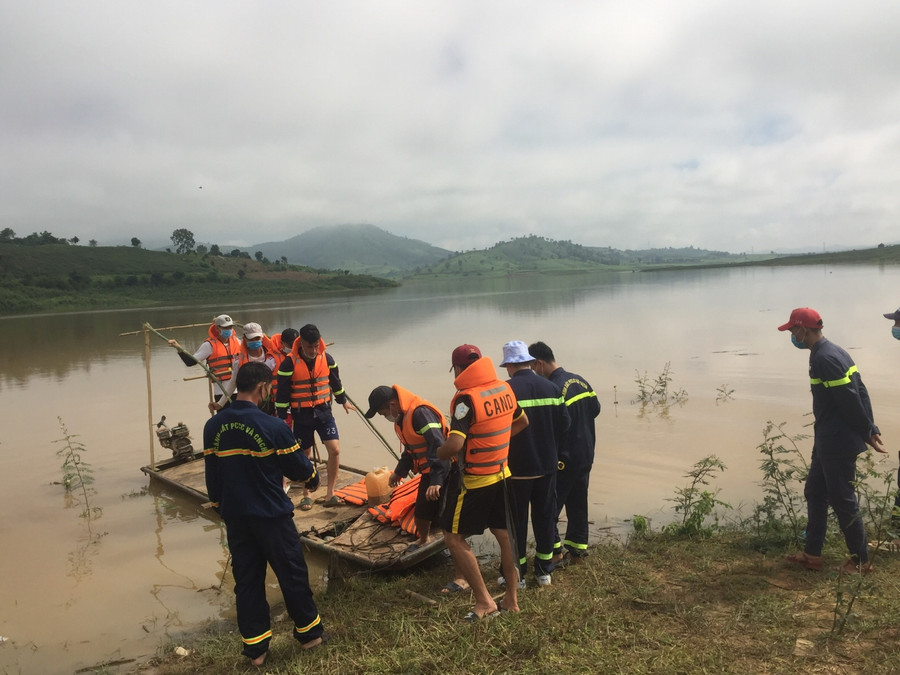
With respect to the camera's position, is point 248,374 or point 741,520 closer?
point 248,374

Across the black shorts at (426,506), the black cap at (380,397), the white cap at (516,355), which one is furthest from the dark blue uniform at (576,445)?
the black cap at (380,397)

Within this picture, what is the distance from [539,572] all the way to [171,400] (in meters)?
14.0

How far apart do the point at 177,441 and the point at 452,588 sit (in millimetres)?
6589

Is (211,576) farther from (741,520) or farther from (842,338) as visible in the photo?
(842,338)

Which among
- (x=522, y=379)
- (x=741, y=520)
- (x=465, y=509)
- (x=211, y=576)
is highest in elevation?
(x=522, y=379)

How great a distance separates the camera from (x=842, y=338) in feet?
61.7

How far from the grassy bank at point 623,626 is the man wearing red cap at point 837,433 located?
1.15ft

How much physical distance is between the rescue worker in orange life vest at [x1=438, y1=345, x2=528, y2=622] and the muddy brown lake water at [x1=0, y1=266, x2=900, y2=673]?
254cm

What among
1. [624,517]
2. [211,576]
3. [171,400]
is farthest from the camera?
[171,400]

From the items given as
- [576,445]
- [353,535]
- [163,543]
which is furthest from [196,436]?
[576,445]

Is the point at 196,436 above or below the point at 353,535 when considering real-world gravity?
below

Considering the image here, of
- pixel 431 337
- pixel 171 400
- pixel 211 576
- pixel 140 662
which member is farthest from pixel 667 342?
pixel 140 662

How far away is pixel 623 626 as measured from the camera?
12.8ft

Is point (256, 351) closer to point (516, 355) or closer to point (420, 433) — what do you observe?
point (420, 433)
